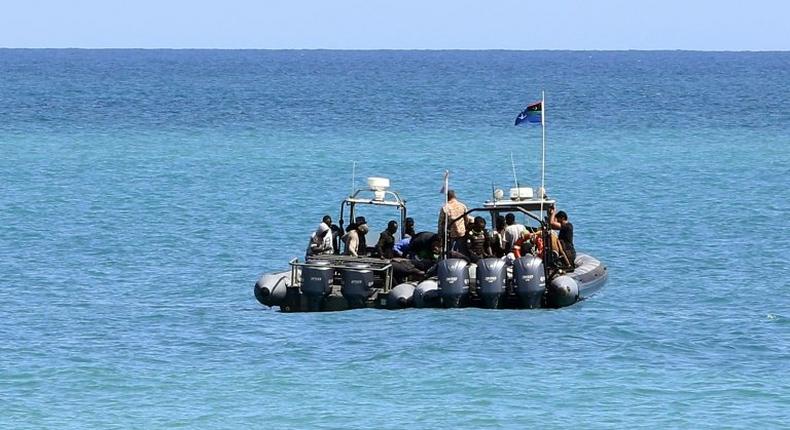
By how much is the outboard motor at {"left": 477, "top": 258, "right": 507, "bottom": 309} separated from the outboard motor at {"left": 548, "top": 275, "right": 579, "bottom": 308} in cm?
101

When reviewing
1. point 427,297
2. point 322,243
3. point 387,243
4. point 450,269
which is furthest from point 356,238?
point 450,269

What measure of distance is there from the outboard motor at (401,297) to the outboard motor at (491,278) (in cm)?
124

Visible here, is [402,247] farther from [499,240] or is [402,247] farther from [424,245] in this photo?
[499,240]

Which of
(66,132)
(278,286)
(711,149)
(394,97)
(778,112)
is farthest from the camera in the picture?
(394,97)

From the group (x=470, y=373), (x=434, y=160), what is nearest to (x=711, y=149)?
(x=434, y=160)

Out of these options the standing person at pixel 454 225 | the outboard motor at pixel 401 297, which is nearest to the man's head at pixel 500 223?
the standing person at pixel 454 225

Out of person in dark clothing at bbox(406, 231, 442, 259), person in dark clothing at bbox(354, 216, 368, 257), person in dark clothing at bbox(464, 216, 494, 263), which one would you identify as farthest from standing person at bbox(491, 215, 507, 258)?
person in dark clothing at bbox(354, 216, 368, 257)

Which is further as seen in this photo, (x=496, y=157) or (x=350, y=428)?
(x=496, y=157)

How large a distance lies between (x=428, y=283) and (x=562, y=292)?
2447 mm

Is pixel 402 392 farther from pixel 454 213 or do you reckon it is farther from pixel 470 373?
pixel 454 213

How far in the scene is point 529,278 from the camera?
92.9ft

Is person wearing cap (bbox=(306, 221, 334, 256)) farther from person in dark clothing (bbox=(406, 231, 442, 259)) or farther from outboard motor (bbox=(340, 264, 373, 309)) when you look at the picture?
outboard motor (bbox=(340, 264, 373, 309))

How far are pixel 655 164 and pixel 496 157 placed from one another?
6.61m

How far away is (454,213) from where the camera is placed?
2955 cm
